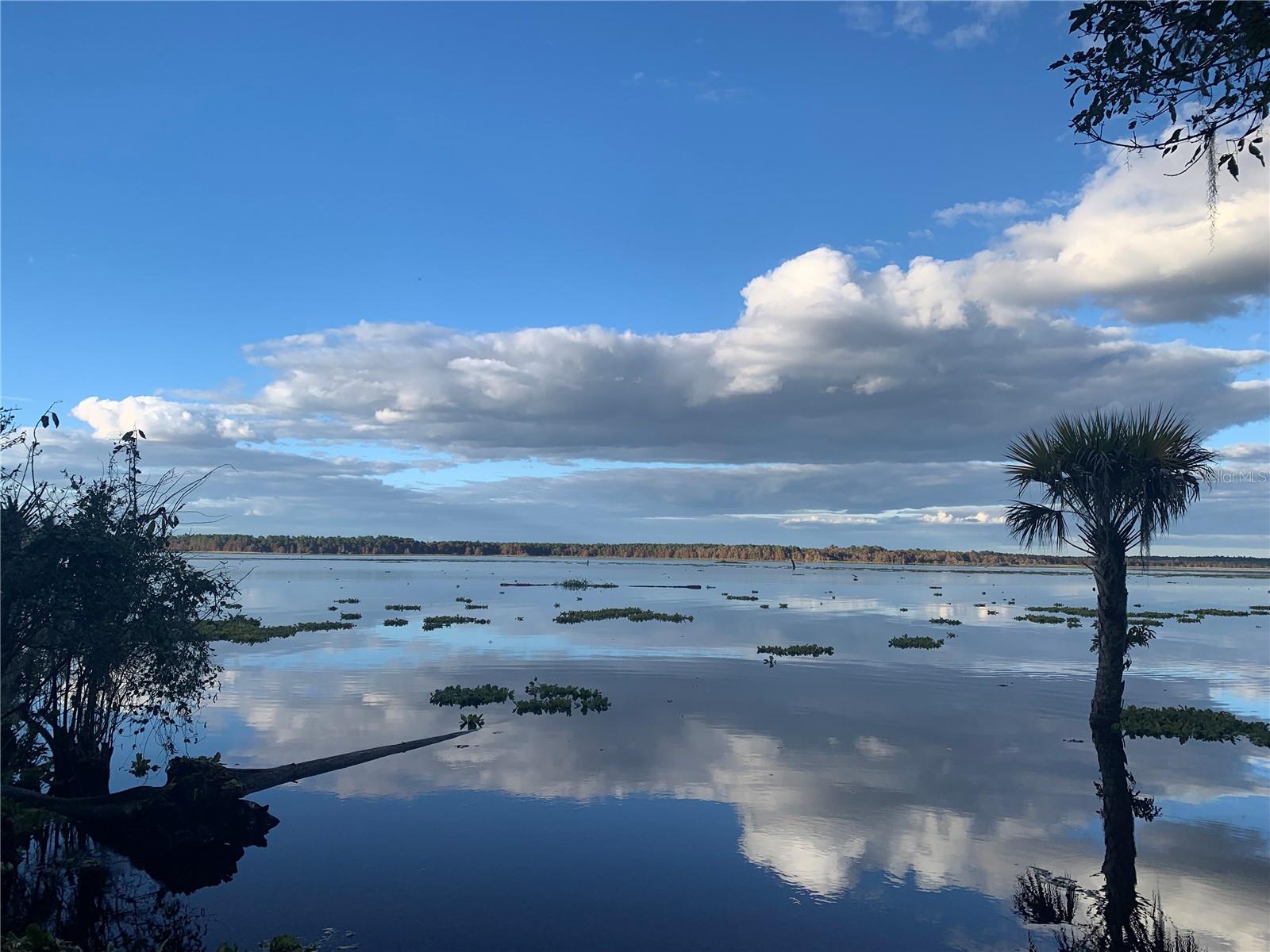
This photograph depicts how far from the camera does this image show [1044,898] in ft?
47.1

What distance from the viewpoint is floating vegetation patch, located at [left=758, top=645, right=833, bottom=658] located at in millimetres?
47500

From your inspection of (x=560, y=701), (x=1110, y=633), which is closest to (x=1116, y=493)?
(x=1110, y=633)

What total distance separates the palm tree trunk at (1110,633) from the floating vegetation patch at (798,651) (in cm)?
1981

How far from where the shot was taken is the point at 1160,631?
65.0 meters

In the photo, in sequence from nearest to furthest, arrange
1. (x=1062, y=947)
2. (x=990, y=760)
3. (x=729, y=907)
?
(x=1062, y=947), (x=729, y=907), (x=990, y=760)

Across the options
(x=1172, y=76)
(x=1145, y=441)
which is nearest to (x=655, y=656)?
(x=1145, y=441)

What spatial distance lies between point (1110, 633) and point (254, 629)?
54.8m

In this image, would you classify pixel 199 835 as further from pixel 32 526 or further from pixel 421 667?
pixel 421 667

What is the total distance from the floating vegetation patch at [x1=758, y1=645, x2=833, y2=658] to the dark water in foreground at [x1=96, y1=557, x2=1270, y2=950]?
3.96 meters

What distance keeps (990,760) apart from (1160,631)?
53736mm

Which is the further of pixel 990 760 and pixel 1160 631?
pixel 1160 631

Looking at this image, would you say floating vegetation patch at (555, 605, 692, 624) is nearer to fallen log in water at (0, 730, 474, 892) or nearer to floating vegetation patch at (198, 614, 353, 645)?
floating vegetation patch at (198, 614, 353, 645)

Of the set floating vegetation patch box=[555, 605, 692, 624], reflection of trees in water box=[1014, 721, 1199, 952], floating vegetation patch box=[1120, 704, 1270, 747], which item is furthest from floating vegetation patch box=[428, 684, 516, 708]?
floating vegetation patch box=[555, 605, 692, 624]

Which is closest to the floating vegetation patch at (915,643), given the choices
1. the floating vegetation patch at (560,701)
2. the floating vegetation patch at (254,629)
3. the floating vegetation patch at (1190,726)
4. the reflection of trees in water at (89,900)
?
the floating vegetation patch at (1190,726)
